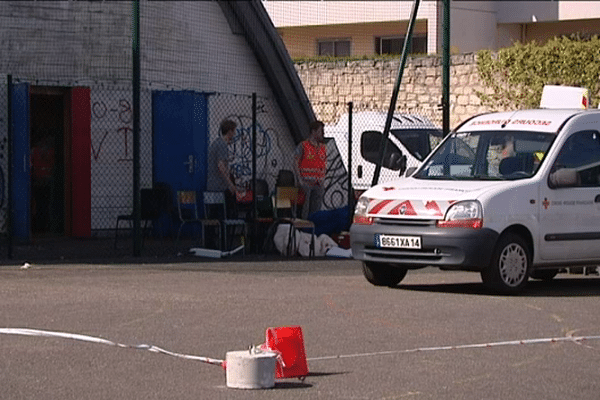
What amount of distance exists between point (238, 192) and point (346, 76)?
13.4 meters

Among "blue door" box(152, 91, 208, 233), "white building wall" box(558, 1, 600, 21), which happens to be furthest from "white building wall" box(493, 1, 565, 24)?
"blue door" box(152, 91, 208, 233)

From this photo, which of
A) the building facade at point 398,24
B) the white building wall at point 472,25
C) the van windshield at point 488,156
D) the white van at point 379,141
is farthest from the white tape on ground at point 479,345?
the white building wall at point 472,25

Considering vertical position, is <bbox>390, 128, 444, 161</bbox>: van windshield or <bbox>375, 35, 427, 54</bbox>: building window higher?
<bbox>375, 35, 427, 54</bbox>: building window

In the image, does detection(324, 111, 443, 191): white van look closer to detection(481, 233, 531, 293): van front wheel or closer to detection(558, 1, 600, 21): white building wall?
detection(481, 233, 531, 293): van front wheel

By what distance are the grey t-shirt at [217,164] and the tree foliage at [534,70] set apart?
1127 centimetres

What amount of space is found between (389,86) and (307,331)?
72.5 ft

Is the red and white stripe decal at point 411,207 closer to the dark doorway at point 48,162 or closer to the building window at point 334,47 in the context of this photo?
the dark doorway at point 48,162

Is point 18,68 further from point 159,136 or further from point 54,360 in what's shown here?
point 54,360

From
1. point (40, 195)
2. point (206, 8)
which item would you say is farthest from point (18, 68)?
point (206, 8)

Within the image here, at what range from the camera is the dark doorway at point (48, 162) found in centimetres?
2292

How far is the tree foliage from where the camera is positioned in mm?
29688

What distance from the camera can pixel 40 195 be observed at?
22969mm

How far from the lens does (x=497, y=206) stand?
47.9ft

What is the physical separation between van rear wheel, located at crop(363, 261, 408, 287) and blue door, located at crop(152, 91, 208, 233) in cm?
840
